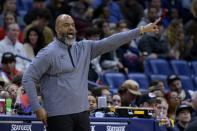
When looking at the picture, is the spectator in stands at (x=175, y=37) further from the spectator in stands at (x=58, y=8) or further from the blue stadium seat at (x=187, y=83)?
the spectator in stands at (x=58, y=8)

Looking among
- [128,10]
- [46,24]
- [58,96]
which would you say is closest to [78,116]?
[58,96]

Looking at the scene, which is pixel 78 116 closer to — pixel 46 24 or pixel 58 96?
pixel 58 96

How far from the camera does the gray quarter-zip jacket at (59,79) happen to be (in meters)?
5.80

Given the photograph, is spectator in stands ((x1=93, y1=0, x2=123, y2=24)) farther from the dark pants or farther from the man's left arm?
the dark pants

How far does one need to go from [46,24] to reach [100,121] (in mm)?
5613

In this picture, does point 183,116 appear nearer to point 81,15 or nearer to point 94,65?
point 94,65

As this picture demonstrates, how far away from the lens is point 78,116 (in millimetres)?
5852

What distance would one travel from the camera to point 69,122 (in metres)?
5.80

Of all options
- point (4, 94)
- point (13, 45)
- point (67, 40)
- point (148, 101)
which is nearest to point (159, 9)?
point (13, 45)

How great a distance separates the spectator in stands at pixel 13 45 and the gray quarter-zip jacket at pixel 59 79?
16.5 ft

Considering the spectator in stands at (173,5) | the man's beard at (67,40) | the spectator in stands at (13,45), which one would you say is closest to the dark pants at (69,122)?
the man's beard at (67,40)

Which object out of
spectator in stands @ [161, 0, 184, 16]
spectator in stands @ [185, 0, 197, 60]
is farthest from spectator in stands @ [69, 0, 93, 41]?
spectator in stands @ [161, 0, 184, 16]

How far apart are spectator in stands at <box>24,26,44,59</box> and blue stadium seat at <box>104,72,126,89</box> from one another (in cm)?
159

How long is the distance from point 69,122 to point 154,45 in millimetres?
8034
